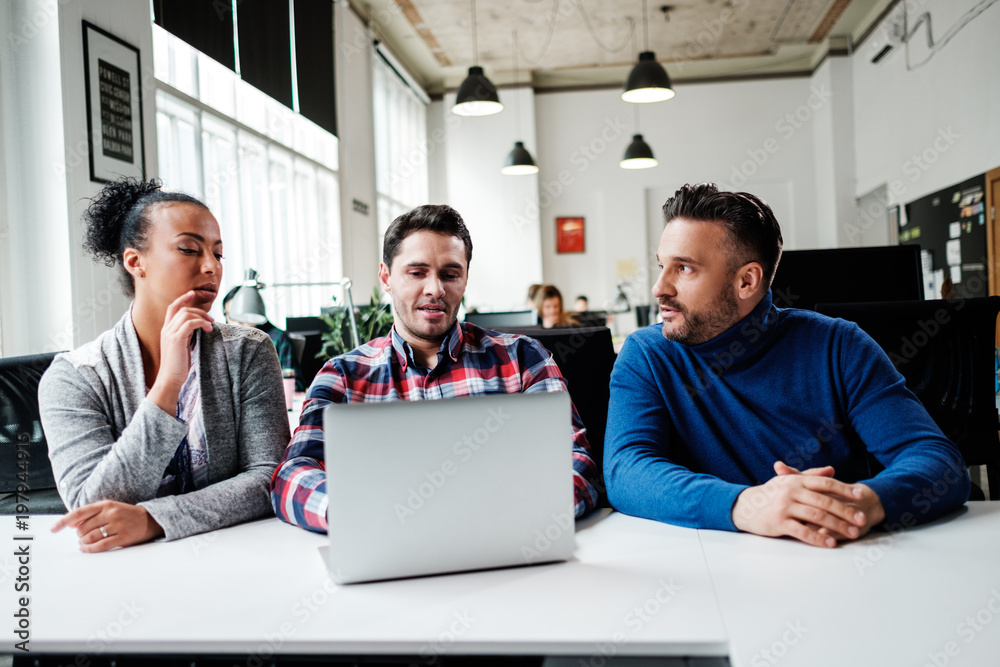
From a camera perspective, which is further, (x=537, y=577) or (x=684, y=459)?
(x=684, y=459)

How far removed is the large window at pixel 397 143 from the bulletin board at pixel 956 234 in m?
5.56

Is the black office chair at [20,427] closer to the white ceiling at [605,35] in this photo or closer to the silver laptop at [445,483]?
the silver laptop at [445,483]

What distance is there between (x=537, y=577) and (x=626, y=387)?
0.56 metres

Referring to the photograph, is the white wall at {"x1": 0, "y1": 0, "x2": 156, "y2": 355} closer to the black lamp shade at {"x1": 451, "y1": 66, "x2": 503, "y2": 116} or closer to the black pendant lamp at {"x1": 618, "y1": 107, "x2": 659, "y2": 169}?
the black lamp shade at {"x1": 451, "y1": 66, "x2": 503, "y2": 116}

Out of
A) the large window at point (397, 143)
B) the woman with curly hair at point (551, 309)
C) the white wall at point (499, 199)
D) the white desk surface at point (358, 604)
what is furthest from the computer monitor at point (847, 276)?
the white wall at point (499, 199)

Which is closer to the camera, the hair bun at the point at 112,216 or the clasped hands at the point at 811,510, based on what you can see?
the clasped hands at the point at 811,510

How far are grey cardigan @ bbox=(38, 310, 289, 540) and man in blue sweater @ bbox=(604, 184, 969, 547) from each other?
2.23 feet

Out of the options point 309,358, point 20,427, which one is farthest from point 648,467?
point 309,358

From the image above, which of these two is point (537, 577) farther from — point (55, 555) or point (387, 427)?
point (55, 555)

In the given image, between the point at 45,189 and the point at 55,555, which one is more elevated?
the point at 45,189

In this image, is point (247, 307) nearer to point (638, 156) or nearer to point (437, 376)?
point (437, 376)

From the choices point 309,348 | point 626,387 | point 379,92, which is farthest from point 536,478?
point 379,92

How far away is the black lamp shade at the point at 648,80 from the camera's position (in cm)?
514

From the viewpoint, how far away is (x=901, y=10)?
7.26 meters
